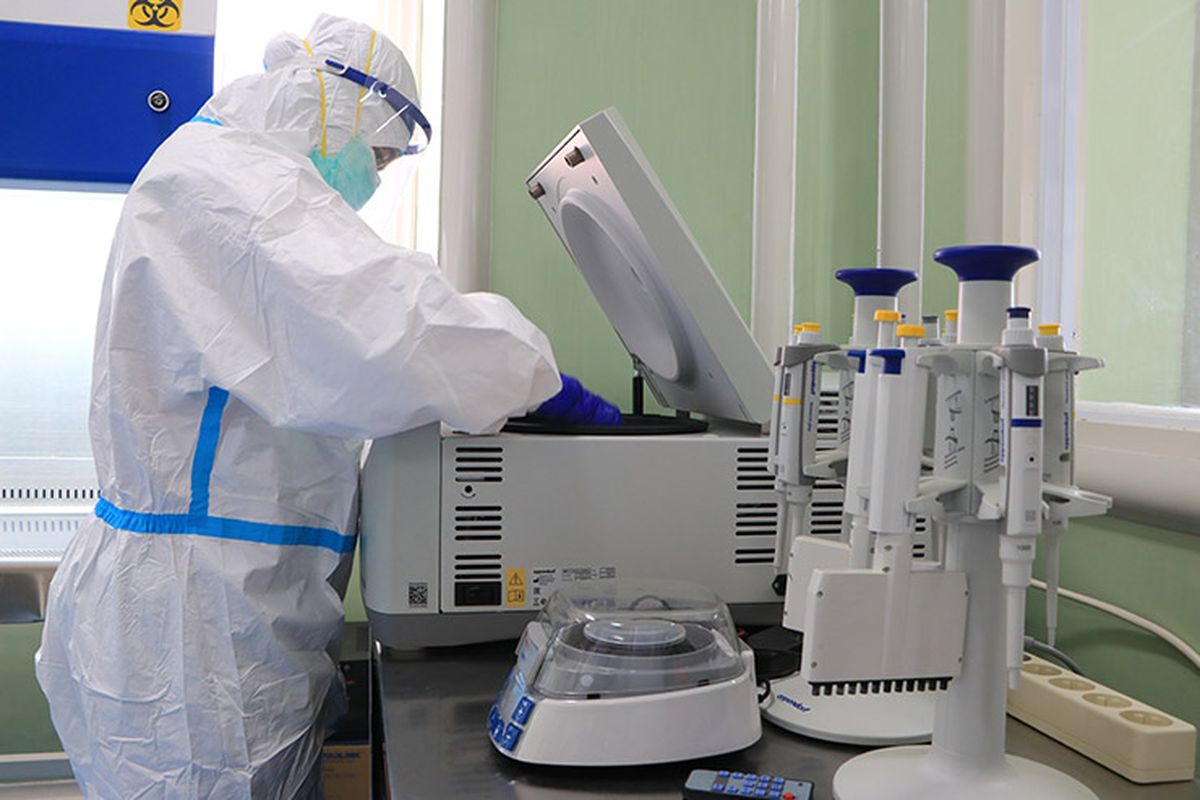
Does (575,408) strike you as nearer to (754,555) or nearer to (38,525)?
(754,555)

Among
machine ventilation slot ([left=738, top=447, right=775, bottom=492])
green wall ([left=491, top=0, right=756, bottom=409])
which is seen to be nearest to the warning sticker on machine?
machine ventilation slot ([left=738, top=447, right=775, bottom=492])

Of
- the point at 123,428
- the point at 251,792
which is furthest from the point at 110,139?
the point at 251,792

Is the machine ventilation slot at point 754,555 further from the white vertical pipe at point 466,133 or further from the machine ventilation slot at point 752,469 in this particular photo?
the white vertical pipe at point 466,133

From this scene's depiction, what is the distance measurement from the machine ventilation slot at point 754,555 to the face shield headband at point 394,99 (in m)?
0.82

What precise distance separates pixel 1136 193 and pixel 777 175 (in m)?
0.76

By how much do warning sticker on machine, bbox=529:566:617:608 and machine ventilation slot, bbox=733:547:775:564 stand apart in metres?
0.19

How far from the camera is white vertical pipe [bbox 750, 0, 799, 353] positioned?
198 centimetres

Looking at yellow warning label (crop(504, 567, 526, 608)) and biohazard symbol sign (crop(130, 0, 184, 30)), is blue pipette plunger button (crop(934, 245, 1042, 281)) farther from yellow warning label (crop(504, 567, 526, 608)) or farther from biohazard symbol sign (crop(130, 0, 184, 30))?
biohazard symbol sign (crop(130, 0, 184, 30))

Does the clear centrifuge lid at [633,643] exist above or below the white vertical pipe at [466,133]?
below

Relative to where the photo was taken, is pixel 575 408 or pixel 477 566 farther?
pixel 575 408

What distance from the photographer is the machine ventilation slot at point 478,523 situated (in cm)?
119

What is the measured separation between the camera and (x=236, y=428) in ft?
4.15

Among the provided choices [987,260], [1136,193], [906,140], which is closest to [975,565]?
[987,260]

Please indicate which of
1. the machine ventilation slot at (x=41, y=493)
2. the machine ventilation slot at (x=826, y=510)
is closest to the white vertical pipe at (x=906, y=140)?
the machine ventilation slot at (x=826, y=510)
